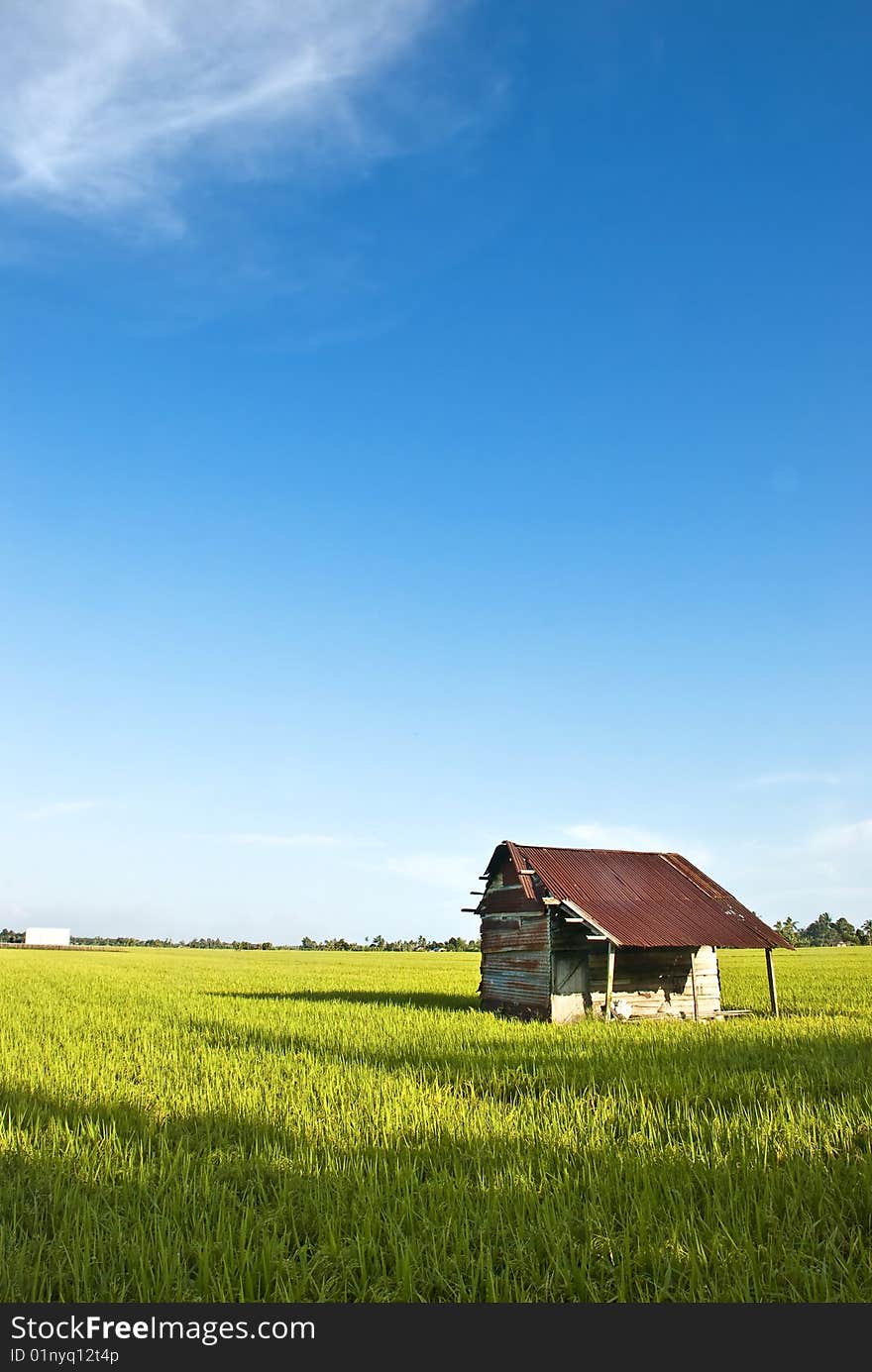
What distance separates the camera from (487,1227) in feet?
19.7

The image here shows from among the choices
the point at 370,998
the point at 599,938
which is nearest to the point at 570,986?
the point at 599,938

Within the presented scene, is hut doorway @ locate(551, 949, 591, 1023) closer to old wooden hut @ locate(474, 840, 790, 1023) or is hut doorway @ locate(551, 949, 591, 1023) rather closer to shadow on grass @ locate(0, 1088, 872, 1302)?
old wooden hut @ locate(474, 840, 790, 1023)

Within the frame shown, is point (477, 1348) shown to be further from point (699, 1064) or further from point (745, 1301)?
point (699, 1064)

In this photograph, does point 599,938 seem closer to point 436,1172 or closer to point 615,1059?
point 615,1059

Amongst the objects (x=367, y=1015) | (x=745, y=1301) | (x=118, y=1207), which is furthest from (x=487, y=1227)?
(x=367, y=1015)

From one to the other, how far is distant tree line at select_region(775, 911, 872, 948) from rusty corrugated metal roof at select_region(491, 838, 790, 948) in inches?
4316

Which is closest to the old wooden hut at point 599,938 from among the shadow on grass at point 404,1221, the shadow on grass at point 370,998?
the shadow on grass at point 370,998

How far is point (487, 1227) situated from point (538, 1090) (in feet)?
18.4

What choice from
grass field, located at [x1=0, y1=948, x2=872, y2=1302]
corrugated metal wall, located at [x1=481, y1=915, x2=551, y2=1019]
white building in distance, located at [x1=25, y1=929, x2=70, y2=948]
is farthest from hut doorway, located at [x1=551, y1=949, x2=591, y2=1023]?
white building in distance, located at [x1=25, y1=929, x2=70, y2=948]

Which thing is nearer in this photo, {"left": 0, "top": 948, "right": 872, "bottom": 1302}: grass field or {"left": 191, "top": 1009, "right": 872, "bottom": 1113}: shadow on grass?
{"left": 0, "top": 948, "right": 872, "bottom": 1302}: grass field

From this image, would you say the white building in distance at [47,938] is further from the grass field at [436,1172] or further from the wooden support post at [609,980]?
the grass field at [436,1172]

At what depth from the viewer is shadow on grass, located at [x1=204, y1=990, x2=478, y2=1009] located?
25422mm

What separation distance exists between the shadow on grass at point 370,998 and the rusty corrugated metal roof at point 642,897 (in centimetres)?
487

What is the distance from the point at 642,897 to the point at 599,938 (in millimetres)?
3452
